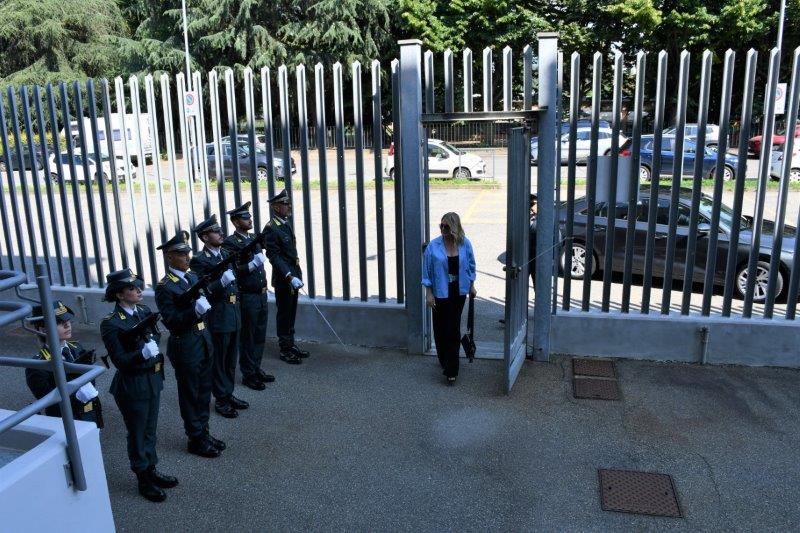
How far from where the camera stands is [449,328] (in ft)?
21.6

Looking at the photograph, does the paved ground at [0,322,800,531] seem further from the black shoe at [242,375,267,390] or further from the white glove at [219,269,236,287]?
the white glove at [219,269,236,287]

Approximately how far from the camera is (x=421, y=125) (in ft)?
22.2

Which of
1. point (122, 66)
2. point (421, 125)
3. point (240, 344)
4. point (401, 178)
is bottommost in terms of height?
point (240, 344)

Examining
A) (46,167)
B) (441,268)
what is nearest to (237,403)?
(441,268)

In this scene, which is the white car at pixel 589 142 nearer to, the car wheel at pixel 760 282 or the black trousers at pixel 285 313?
the car wheel at pixel 760 282

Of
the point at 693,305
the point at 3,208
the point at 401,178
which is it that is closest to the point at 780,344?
the point at 693,305

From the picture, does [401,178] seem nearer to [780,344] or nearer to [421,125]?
[421,125]

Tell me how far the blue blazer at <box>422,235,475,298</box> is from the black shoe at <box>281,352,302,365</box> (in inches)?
68.4

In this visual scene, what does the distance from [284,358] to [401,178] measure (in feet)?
7.48

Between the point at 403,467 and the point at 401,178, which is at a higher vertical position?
the point at 401,178

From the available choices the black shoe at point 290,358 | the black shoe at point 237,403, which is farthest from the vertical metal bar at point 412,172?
the black shoe at point 237,403

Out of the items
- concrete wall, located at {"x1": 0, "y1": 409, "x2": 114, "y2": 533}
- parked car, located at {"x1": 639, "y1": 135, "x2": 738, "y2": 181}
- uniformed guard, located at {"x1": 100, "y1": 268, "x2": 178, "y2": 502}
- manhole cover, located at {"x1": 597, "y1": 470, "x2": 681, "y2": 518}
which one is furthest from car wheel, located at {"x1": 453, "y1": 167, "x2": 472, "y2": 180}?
concrete wall, located at {"x1": 0, "y1": 409, "x2": 114, "y2": 533}

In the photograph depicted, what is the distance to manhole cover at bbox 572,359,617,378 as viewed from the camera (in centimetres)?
681

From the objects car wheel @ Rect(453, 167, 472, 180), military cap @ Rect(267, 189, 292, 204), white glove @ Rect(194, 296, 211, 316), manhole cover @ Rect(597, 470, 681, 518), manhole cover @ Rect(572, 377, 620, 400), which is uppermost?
military cap @ Rect(267, 189, 292, 204)
